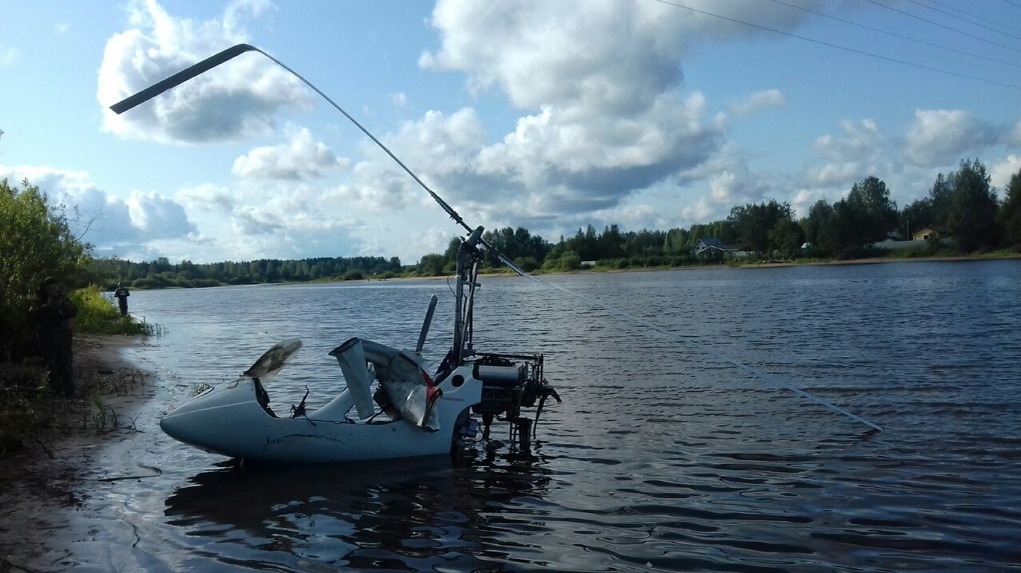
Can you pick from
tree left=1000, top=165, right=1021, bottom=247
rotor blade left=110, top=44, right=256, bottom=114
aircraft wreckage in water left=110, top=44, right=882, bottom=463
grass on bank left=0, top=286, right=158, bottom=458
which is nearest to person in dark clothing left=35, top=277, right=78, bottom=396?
grass on bank left=0, top=286, right=158, bottom=458

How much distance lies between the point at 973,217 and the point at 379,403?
12354cm

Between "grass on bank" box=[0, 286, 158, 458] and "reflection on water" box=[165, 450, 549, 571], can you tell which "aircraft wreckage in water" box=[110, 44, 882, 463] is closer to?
"reflection on water" box=[165, 450, 549, 571]

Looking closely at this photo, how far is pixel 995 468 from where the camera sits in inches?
491

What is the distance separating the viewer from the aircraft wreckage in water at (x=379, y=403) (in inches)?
489

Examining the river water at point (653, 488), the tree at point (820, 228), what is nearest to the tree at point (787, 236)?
the tree at point (820, 228)

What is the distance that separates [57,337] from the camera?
16.8 m

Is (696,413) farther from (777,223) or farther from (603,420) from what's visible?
(777,223)

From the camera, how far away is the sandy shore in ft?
29.9

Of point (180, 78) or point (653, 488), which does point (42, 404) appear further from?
point (653, 488)

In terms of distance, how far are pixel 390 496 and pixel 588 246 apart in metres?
166

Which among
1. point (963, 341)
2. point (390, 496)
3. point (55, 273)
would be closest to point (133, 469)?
point (390, 496)

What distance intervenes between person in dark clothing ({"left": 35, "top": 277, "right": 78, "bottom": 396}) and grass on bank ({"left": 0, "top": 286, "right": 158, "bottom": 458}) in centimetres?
29

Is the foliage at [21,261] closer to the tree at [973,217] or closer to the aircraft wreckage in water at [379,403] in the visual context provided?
the aircraft wreckage in water at [379,403]

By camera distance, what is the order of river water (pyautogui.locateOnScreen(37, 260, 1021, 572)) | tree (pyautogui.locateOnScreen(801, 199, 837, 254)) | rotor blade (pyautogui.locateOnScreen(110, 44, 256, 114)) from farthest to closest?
tree (pyautogui.locateOnScreen(801, 199, 837, 254)), rotor blade (pyautogui.locateOnScreen(110, 44, 256, 114)), river water (pyautogui.locateOnScreen(37, 260, 1021, 572))
